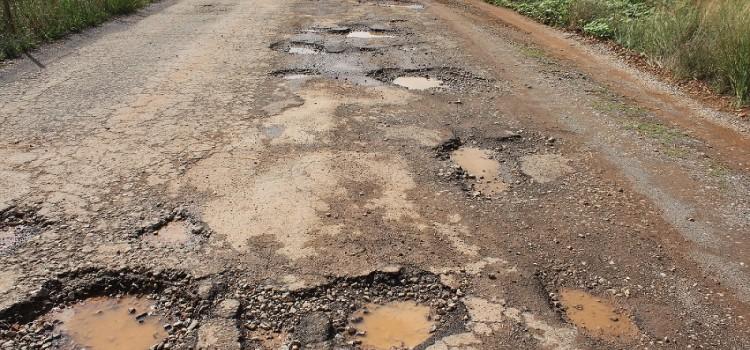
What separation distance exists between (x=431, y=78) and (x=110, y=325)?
490 centimetres

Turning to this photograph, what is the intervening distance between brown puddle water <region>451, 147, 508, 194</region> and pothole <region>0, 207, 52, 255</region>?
287cm

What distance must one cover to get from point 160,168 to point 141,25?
6471mm

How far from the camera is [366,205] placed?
12.7 ft

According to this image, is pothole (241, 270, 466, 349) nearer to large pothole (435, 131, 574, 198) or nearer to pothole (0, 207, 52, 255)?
large pothole (435, 131, 574, 198)

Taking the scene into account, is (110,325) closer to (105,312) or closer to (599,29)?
(105,312)

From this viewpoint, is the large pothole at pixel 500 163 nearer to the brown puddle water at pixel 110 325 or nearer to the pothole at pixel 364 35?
the brown puddle water at pixel 110 325

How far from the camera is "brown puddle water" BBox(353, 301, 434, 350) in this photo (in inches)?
108

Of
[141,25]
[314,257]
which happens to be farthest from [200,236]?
[141,25]

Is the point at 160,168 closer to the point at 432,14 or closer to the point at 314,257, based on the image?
the point at 314,257

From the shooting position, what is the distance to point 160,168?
426 centimetres

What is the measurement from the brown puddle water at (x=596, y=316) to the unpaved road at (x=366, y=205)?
1 centimetres

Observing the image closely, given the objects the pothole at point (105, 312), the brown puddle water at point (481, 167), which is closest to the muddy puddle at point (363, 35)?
the brown puddle water at point (481, 167)

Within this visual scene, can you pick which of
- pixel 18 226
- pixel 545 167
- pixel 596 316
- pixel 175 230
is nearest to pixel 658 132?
pixel 545 167

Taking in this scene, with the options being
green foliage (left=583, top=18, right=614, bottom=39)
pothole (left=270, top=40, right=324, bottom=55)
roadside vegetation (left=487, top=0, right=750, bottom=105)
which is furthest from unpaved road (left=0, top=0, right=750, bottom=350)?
green foliage (left=583, top=18, right=614, bottom=39)
